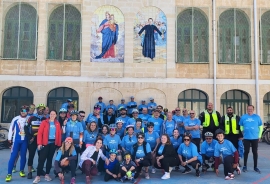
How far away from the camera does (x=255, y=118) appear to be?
909 centimetres

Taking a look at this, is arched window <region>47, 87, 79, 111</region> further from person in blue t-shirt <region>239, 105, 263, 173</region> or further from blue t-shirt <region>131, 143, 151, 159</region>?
person in blue t-shirt <region>239, 105, 263, 173</region>

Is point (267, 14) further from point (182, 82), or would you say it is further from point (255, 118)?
point (255, 118)

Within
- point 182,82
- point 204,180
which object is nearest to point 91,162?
point 204,180

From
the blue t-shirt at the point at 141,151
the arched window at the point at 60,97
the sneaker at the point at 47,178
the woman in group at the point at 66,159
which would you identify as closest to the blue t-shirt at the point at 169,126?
the blue t-shirt at the point at 141,151

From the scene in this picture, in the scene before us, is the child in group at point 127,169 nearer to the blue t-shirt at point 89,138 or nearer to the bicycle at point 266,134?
the blue t-shirt at point 89,138

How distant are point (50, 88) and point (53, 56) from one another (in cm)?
201

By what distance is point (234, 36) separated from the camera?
1795 cm

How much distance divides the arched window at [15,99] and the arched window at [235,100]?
12.0 meters

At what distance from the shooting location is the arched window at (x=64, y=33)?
17.0 meters

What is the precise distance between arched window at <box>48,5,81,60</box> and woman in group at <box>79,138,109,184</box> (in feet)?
32.9

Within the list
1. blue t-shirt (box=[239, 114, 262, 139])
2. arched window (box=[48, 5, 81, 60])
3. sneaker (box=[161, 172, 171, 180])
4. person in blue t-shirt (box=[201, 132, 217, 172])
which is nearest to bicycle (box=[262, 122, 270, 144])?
blue t-shirt (box=[239, 114, 262, 139])

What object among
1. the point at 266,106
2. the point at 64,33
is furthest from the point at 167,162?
the point at 266,106

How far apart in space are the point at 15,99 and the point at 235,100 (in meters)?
13.7

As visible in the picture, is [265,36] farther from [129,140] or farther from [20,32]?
[20,32]
